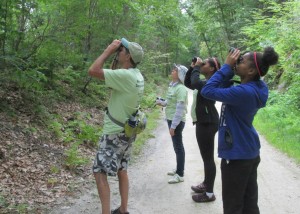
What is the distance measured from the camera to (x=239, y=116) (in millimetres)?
3441

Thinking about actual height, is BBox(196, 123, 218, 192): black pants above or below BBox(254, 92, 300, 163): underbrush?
above

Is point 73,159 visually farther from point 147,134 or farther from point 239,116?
point 147,134

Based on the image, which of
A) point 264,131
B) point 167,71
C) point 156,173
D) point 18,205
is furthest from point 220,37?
point 18,205

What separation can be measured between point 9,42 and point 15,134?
2.39 meters

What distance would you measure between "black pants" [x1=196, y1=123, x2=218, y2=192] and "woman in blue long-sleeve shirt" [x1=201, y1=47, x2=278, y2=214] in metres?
1.67

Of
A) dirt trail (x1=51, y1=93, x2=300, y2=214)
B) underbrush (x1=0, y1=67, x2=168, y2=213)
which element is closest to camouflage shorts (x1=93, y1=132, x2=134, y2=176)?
dirt trail (x1=51, y1=93, x2=300, y2=214)

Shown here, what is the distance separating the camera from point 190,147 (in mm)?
9773

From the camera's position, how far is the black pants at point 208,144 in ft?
17.1

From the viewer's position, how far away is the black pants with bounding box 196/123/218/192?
5.22 meters

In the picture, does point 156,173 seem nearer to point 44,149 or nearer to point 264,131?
point 44,149

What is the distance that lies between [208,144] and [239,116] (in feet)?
6.20

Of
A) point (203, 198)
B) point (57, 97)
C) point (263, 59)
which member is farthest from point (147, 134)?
point (263, 59)

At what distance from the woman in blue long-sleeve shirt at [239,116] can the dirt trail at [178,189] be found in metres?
1.85

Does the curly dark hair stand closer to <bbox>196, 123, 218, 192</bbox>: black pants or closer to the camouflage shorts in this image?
the camouflage shorts
